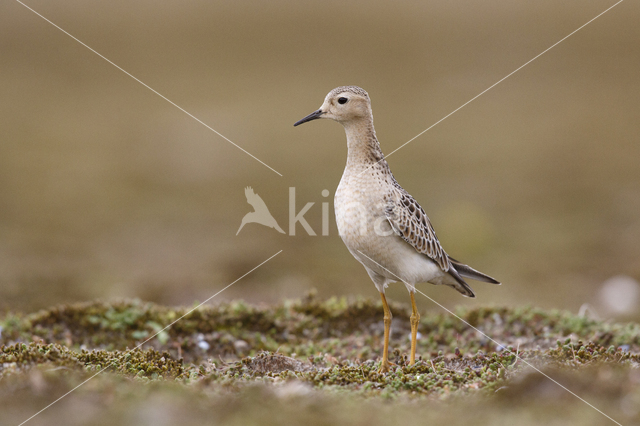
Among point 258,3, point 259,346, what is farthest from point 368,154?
point 258,3

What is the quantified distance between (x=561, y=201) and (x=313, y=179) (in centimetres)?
749

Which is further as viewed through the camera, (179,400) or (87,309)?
(87,309)

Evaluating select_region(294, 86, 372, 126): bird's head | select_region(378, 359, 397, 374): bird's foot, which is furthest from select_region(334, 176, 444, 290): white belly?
select_region(378, 359, 397, 374): bird's foot

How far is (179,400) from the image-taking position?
4.80 m

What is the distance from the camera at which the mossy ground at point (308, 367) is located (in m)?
4.65

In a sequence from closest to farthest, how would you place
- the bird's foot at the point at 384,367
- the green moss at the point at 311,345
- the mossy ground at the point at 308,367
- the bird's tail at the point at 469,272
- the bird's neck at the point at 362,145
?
the mossy ground at the point at 308,367 → the green moss at the point at 311,345 → the bird's foot at the point at 384,367 → the bird's neck at the point at 362,145 → the bird's tail at the point at 469,272

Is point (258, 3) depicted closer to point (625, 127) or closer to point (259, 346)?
point (625, 127)

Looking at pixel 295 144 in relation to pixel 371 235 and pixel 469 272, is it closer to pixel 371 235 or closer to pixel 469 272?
pixel 469 272

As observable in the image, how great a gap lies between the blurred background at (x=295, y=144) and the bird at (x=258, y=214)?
1.05 feet

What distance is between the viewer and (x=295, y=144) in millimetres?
25688

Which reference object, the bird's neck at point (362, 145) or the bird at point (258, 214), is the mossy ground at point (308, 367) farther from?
the bird at point (258, 214)

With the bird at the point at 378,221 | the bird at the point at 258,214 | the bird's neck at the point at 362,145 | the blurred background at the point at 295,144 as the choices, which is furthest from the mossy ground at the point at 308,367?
the bird at the point at 258,214

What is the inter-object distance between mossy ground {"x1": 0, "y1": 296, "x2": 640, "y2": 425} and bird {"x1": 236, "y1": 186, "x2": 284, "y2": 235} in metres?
8.40

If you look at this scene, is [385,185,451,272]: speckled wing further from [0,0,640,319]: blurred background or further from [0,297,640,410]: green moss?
[0,0,640,319]: blurred background
